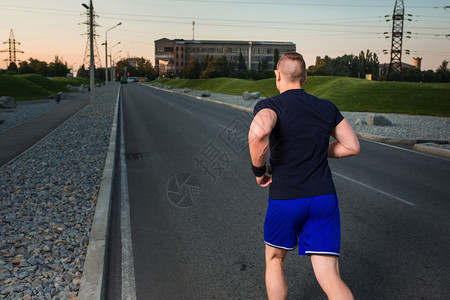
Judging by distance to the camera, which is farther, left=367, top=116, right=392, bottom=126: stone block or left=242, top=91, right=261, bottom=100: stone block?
left=242, top=91, right=261, bottom=100: stone block

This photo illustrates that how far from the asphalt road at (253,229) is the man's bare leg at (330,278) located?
1295mm

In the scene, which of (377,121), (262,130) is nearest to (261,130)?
(262,130)

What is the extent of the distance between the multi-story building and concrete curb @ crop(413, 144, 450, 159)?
16071 centimetres

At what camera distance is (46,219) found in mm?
5172

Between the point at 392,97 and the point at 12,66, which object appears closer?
the point at 392,97

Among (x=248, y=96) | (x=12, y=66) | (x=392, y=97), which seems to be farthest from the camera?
(x=12, y=66)

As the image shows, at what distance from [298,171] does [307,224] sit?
0.35 m

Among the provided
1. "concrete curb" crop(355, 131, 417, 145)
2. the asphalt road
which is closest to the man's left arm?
the asphalt road

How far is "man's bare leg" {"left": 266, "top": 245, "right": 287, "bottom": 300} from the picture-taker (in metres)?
2.56

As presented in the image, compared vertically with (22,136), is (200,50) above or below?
above

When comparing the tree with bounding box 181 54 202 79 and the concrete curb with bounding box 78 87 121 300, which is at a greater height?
the tree with bounding box 181 54 202 79

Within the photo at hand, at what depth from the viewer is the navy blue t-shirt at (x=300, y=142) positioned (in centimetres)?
243

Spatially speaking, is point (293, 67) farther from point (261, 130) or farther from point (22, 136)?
point (22, 136)

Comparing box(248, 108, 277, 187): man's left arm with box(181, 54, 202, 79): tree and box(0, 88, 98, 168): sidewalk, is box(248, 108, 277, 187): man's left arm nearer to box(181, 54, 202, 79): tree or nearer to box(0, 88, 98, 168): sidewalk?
box(0, 88, 98, 168): sidewalk
